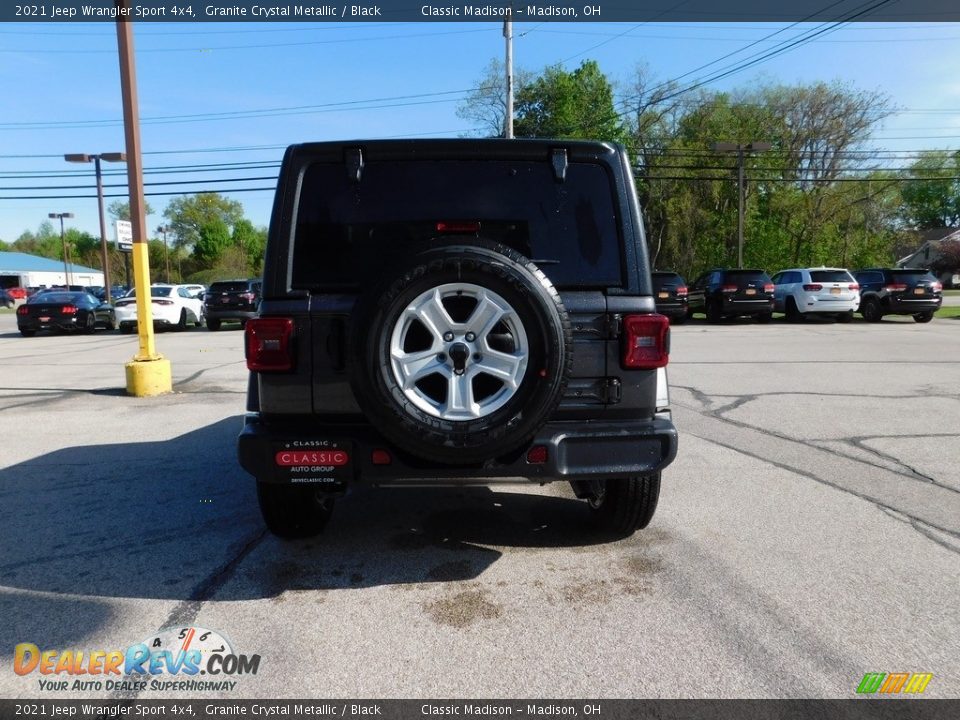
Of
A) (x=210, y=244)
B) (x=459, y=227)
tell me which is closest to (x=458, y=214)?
(x=459, y=227)

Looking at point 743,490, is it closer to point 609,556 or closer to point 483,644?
point 609,556

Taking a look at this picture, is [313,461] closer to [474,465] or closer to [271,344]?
[271,344]

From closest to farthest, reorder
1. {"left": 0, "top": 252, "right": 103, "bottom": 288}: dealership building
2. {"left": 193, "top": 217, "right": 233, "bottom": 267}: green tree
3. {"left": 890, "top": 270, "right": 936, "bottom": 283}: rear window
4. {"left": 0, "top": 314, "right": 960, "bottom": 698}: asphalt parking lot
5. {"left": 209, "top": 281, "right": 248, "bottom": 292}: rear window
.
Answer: {"left": 0, "top": 314, "right": 960, "bottom": 698}: asphalt parking lot, {"left": 890, "top": 270, "right": 936, "bottom": 283}: rear window, {"left": 209, "top": 281, "right": 248, "bottom": 292}: rear window, {"left": 0, "top": 252, "right": 103, "bottom": 288}: dealership building, {"left": 193, "top": 217, "right": 233, "bottom": 267}: green tree

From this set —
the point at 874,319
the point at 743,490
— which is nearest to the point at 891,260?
the point at 874,319

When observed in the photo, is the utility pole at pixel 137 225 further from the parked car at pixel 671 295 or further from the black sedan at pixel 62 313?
the parked car at pixel 671 295

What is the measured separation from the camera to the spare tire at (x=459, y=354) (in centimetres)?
296

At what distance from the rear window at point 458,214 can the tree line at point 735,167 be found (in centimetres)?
4309

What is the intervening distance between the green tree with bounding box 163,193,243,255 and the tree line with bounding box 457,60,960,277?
71684 millimetres

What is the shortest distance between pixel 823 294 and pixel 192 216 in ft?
337

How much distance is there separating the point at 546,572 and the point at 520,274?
1.56 metres

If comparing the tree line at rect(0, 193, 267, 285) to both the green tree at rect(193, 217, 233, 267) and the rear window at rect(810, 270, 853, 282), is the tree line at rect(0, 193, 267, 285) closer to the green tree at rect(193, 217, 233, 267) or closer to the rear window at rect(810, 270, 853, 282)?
the green tree at rect(193, 217, 233, 267)

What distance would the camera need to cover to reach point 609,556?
374 cm

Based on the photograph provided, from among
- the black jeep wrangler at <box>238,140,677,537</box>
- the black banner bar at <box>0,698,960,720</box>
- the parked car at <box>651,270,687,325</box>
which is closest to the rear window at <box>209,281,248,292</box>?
the parked car at <box>651,270,687,325</box>

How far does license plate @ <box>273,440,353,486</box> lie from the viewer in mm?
3188
